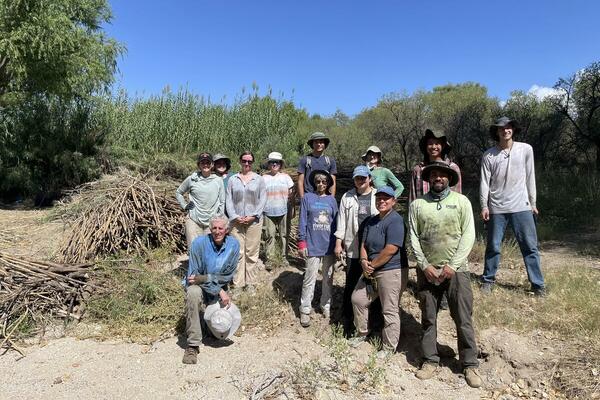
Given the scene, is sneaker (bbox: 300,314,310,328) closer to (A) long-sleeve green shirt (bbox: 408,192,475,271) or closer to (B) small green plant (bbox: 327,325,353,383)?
(B) small green plant (bbox: 327,325,353,383)

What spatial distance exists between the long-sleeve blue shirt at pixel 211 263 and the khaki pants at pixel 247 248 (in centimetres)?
101

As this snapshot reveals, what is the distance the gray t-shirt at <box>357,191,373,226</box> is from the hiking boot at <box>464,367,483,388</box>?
5.55ft

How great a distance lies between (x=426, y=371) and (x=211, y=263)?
2.26 meters

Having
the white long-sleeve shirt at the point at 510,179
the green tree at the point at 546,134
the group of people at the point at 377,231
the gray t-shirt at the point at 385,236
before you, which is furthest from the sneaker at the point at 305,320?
the green tree at the point at 546,134

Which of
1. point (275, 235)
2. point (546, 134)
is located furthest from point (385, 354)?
point (546, 134)

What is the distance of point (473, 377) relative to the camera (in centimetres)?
395

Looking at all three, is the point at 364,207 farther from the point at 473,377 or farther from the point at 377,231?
the point at 473,377

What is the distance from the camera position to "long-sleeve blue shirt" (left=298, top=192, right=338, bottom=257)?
4.86m

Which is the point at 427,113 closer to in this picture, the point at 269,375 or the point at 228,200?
the point at 228,200

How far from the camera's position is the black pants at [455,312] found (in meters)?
3.93

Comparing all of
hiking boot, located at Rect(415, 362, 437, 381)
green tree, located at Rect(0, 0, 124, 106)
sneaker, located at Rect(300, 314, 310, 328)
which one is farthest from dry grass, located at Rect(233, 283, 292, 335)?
green tree, located at Rect(0, 0, 124, 106)

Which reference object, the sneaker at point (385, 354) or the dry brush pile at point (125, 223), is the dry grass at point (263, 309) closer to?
the sneaker at point (385, 354)

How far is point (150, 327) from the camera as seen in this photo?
5.01 metres

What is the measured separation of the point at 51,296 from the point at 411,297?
14.0 feet
